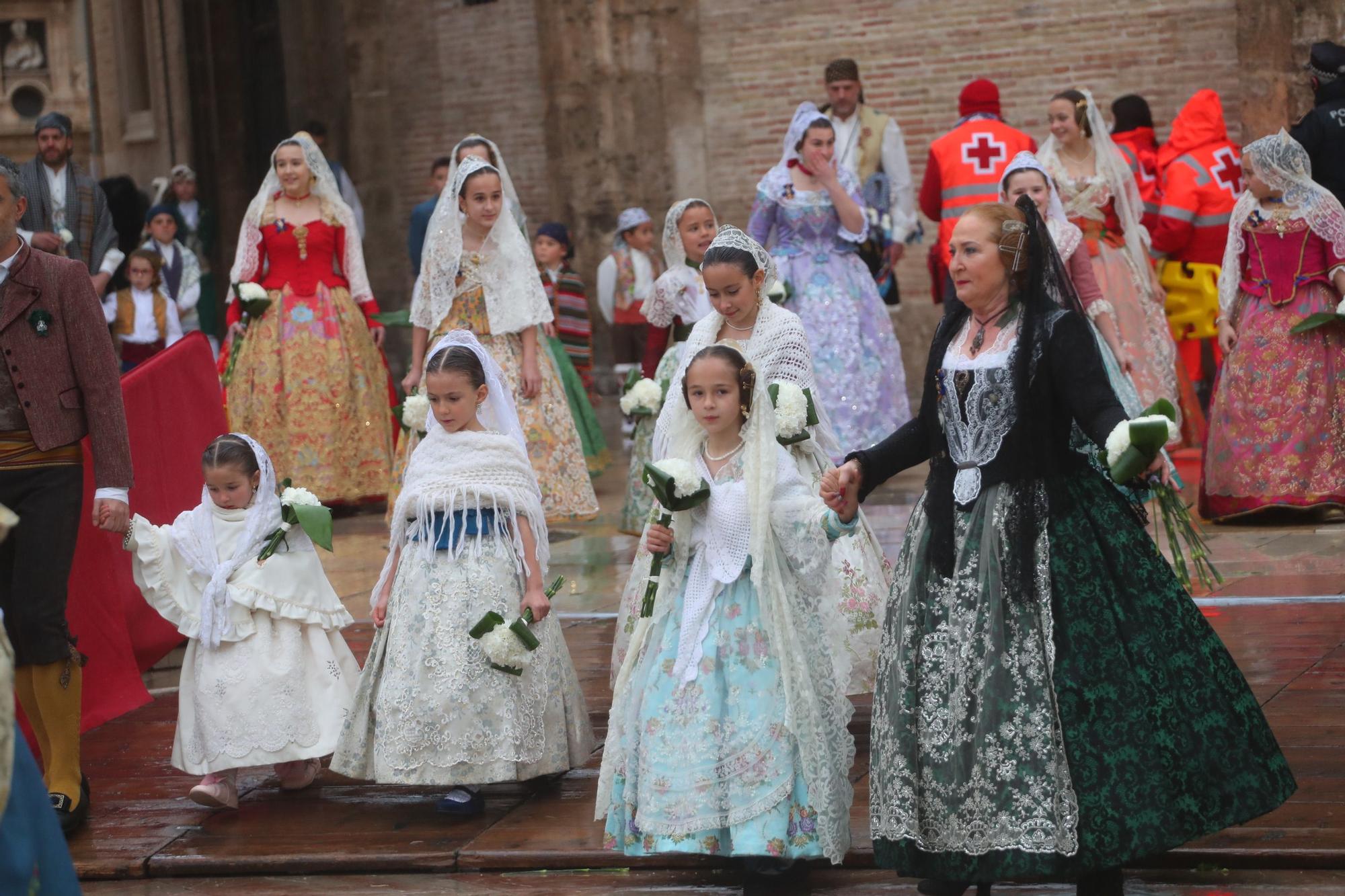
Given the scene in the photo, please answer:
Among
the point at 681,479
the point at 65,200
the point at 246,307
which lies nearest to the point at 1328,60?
the point at 246,307

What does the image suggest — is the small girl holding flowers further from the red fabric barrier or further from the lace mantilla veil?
the lace mantilla veil

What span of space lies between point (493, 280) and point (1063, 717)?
206 inches

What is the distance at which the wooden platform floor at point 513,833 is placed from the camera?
466cm

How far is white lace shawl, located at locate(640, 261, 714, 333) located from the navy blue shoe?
11.0 ft

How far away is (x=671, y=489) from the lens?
15.7 ft

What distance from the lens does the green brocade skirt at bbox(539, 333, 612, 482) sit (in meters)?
10.7

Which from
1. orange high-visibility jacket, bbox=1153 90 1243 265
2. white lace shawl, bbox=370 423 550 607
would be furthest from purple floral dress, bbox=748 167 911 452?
white lace shawl, bbox=370 423 550 607

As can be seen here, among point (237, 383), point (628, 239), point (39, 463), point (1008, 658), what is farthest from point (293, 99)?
point (1008, 658)

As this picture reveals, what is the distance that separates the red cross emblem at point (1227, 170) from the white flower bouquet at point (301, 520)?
23.2ft

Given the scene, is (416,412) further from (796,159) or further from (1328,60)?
(1328,60)

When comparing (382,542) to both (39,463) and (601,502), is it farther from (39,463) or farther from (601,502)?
(39,463)

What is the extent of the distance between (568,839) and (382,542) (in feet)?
16.9

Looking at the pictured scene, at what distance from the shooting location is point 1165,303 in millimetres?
11500

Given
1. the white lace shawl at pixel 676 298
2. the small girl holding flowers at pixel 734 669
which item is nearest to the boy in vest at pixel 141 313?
the white lace shawl at pixel 676 298
